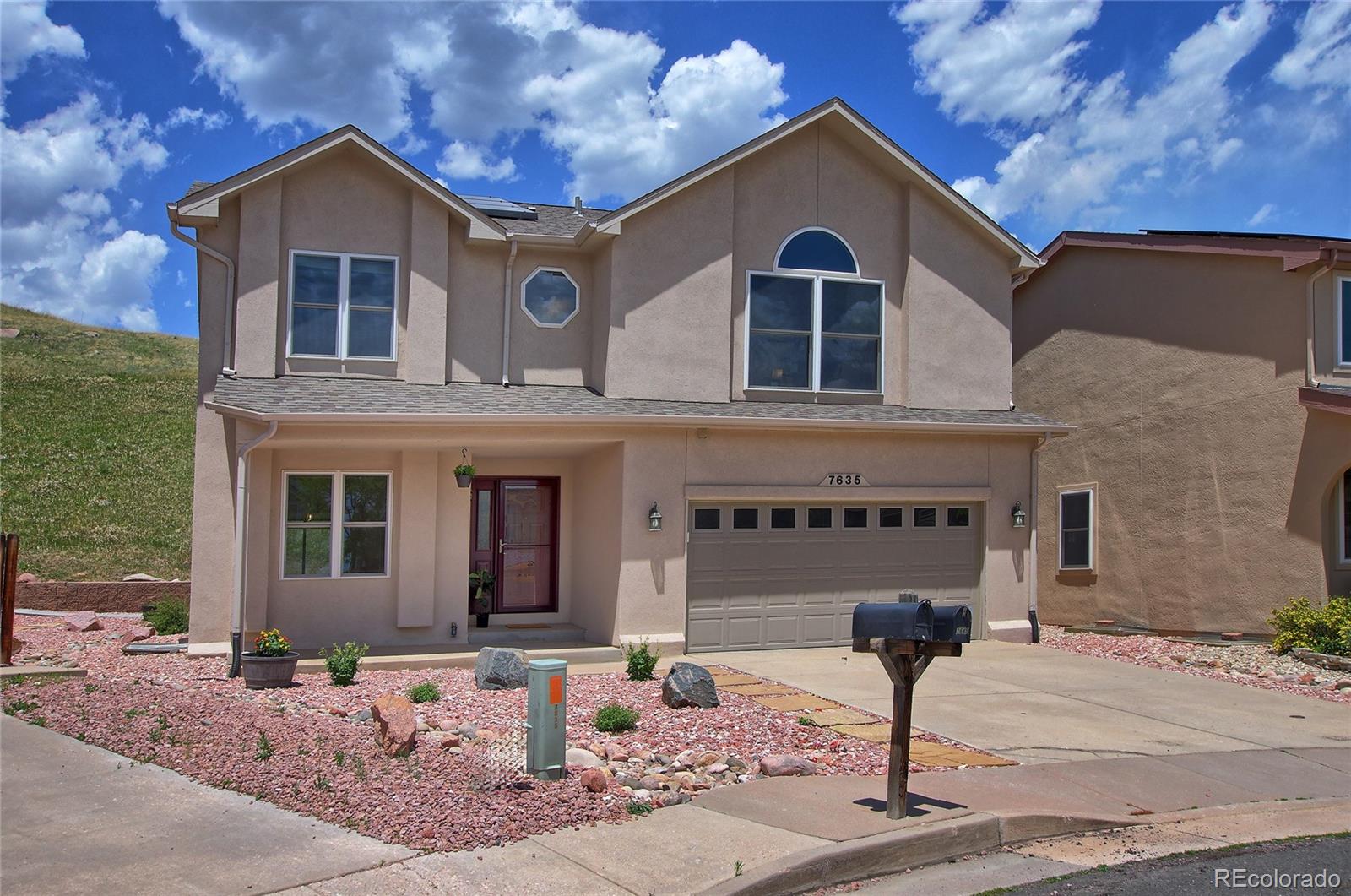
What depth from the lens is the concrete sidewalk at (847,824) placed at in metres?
5.95

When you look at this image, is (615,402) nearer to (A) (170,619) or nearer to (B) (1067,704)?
(B) (1067,704)

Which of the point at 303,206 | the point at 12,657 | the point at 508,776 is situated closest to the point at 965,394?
the point at 303,206

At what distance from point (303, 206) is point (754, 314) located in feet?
21.1

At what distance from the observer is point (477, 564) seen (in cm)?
1567

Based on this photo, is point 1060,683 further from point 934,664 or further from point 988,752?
point 988,752

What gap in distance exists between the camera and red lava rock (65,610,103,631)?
16.1m

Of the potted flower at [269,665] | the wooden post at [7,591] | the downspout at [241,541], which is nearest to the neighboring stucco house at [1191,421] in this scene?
the potted flower at [269,665]

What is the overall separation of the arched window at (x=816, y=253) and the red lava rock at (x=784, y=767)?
358 inches

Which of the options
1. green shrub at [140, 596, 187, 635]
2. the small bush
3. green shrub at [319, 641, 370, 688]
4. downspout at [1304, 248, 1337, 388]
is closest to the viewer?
the small bush

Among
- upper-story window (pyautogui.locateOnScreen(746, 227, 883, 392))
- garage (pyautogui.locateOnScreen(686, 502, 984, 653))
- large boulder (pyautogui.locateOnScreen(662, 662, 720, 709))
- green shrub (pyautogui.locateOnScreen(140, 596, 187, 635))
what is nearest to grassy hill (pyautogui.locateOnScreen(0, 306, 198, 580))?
green shrub (pyautogui.locateOnScreen(140, 596, 187, 635))

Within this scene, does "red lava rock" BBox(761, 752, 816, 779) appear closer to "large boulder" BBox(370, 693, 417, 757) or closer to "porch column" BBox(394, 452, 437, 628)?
"large boulder" BBox(370, 693, 417, 757)

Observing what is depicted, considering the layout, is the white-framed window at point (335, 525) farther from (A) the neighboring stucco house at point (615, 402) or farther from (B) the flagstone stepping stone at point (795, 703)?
(B) the flagstone stepping stone at point (795, 703)

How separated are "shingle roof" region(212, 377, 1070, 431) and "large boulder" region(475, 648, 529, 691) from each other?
117 inches

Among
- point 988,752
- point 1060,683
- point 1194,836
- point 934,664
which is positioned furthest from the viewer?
point 934,664
